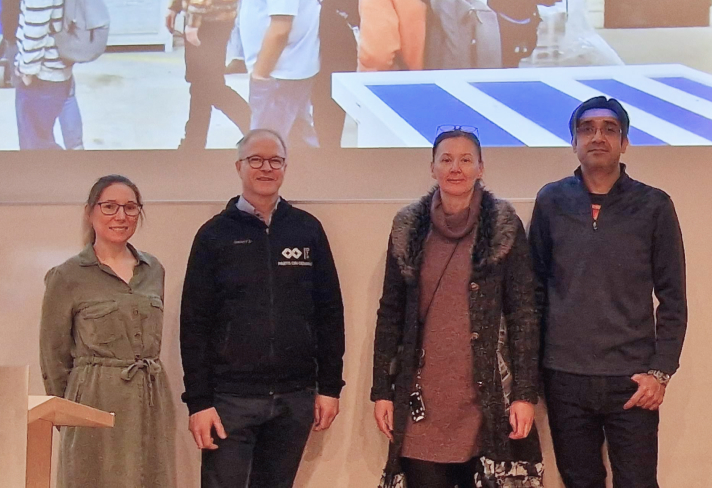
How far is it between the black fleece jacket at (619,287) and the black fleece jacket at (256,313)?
697 mm

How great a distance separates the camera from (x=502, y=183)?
2.55 meters

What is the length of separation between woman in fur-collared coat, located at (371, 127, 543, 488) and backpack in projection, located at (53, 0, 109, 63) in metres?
1.46

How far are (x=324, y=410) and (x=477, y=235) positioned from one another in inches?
28.0

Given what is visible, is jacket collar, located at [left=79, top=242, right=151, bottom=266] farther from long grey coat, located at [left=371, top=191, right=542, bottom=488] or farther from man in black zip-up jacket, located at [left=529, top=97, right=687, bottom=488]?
man in black zip-up jacket, located at [left=529, top=97, right=687, bottom=488]

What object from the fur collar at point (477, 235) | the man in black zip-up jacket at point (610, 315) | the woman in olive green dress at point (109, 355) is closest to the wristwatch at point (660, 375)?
the man in black zip-up jacket at point (610, 315)

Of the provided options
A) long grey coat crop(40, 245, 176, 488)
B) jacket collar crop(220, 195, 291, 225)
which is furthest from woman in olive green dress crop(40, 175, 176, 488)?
A: jacket collar crop(220, 195, 291, 225)

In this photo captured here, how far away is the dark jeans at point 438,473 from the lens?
2.01m

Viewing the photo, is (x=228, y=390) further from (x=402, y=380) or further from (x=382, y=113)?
(x=382, y=113)

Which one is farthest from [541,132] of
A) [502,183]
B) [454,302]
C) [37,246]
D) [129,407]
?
[37,246]

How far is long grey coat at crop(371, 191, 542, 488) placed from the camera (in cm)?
196

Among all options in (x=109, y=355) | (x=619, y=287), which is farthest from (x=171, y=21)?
(x=619, y=287)

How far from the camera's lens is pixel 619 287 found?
6.75 feet

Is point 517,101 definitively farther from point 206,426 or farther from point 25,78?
point 25,78

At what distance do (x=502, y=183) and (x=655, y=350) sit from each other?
0.80 metres
